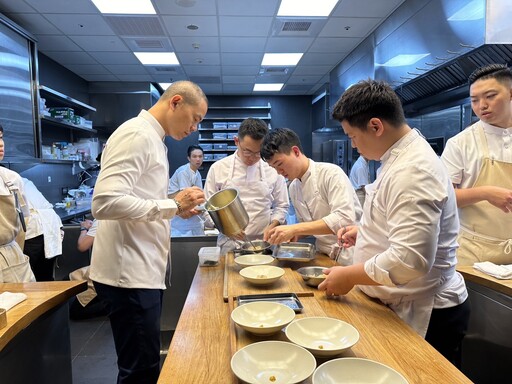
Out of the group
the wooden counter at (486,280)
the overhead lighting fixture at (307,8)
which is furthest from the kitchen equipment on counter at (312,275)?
the overhead lighting fixture at (307,8)

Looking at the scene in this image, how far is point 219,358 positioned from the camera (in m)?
0.94

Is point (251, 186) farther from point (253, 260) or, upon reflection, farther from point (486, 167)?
point (486, 167)

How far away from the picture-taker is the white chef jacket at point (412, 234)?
0.99 metres

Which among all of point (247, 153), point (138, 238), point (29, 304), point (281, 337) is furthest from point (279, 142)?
point (29, 304)

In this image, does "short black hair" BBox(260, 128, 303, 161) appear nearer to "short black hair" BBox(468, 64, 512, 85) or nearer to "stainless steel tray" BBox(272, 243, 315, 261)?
"stainless steel tray" BBox(272, 243, 315, 261)

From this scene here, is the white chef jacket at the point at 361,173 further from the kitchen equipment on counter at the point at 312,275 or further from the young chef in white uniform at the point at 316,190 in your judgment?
the kitchen equipment on counter at the point at 312,275

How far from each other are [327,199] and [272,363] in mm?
1131

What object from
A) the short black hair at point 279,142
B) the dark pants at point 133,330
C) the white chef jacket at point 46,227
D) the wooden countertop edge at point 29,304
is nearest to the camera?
the wooden countertop edge at point 29,304

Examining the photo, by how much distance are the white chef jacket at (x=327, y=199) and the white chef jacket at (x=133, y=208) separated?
775mm

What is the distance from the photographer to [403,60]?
3717mm

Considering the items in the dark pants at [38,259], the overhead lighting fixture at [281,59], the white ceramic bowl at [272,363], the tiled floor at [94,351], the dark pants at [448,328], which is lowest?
the tiled floor at [94,351]

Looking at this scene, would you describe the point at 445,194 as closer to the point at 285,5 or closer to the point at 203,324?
the point at 203,324

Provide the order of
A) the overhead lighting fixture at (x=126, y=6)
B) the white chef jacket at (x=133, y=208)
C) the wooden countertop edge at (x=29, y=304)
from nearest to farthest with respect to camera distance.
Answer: the wooden countertop edge at (x=29, y=304) < the white chef jacket at (x=133, y=208) < the overhead lighting fixture at (x=126, y=6)

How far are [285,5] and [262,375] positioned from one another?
A: 371 centimetres
